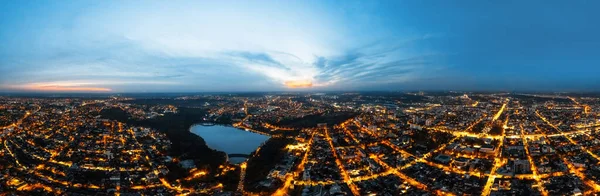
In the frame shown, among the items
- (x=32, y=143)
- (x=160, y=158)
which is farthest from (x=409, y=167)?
(x=32, y=143)

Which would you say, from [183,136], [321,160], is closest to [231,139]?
[183,136]

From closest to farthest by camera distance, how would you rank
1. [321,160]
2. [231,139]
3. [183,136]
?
[321,160] < [183,136] < [231,139]

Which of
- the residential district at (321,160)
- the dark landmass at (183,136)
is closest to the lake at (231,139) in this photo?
the dark landmass at (183,136)

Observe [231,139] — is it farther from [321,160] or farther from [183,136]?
[321,160]

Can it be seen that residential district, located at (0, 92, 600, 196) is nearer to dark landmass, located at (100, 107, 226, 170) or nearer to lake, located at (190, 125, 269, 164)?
dark landmass, located at (100, 107, 226, 170)

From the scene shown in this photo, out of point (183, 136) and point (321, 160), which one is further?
point (183, 136)

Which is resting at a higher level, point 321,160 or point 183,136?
point 183,136

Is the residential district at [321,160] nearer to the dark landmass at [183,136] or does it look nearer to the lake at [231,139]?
the dark landmass at [183,136]

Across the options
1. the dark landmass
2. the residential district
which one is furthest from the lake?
the residential district

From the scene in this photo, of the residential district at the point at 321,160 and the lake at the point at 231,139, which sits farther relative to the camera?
the lake at the point at 231,139

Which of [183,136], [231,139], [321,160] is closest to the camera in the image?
[321,160]
